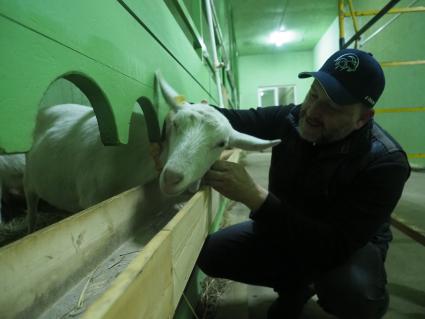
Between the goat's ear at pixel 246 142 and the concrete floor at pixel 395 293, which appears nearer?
the goat's ear at pixel 246 142

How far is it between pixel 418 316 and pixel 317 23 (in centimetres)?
1104

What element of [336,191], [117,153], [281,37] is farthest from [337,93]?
[281,37]

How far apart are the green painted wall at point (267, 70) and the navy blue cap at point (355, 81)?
44.3 feet

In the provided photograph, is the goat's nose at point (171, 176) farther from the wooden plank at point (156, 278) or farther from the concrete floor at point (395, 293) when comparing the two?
the concrete floor at point (395, 293)

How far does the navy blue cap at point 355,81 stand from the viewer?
4.81 ft

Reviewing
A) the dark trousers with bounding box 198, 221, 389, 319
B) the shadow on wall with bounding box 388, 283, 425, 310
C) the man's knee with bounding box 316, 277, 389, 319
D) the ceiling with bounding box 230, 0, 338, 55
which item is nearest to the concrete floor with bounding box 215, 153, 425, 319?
the shadow on wall with bounding box 388, 283, 425, 310

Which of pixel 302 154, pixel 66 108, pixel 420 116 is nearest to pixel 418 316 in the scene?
pixel 302 154

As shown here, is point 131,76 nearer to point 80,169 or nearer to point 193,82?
point 80,169

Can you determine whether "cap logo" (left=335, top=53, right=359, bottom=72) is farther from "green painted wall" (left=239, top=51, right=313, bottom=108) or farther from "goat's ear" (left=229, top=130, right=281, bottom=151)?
"green painted wall" (left=239, top=51, right=313, bottom=108)

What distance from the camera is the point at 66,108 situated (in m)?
2.18

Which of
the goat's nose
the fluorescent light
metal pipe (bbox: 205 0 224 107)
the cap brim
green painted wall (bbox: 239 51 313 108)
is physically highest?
the fluorescent light

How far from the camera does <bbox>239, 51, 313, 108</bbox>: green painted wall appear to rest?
1480cm

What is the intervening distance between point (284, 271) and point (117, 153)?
113cm

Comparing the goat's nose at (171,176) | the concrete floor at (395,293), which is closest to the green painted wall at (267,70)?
the concrete floor at (395,293)
